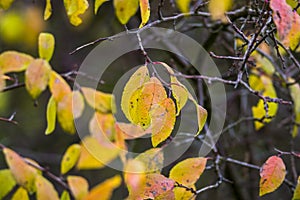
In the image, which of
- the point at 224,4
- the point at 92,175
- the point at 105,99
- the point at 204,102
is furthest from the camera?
the point at 92,175

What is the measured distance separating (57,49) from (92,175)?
2.41 ft

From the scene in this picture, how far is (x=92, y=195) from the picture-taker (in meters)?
1.32

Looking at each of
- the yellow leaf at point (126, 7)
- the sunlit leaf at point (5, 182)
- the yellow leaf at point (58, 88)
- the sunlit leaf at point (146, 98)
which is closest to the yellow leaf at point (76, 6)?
the yellow leaf at point (126, 7)

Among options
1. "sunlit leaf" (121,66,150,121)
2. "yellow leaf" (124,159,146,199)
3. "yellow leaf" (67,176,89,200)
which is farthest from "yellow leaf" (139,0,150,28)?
"yellow leaf" (67,176,89,200)

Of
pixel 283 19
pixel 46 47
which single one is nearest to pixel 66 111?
pixel 46 47

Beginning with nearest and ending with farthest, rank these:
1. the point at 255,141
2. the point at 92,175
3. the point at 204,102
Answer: the point at 204,102, the point at 255,141, the point at 92,175

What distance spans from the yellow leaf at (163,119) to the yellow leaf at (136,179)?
0.48 ft

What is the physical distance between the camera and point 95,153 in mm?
1705

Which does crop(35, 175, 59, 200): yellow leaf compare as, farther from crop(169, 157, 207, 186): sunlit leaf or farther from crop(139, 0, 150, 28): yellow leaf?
crop(139, 0, 150, 28): yellow leaf

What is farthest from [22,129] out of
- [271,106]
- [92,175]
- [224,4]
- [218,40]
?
[224,4]

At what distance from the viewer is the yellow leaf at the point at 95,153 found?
5.14 feet

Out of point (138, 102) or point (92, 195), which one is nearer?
point (138, 102)

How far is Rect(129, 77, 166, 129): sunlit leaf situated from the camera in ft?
2.81

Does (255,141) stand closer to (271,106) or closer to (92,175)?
(271,106)
